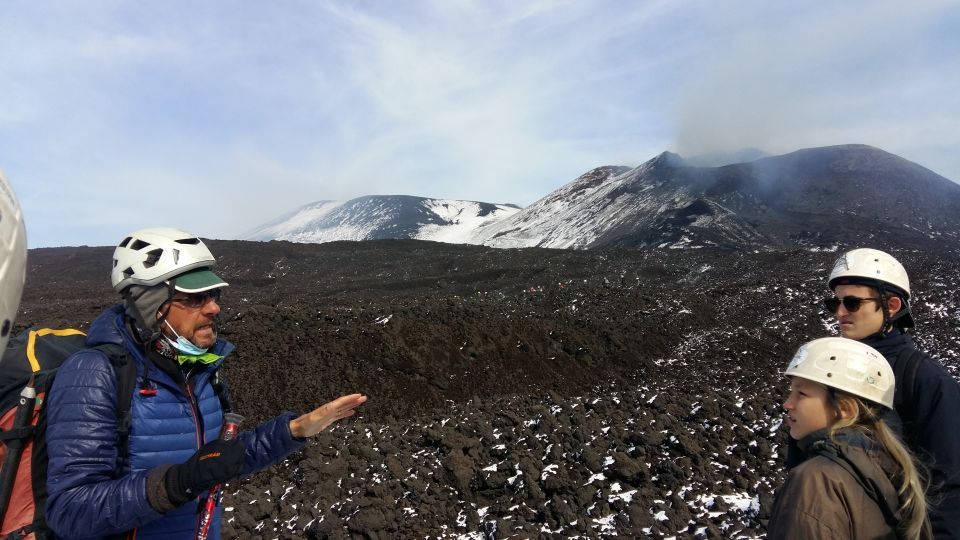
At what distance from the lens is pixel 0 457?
1.93 meters

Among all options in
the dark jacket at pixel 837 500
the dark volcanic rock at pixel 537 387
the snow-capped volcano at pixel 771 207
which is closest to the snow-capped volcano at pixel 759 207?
the snow-capped volcano at pixel 771 207

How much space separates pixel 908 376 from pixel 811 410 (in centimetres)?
84

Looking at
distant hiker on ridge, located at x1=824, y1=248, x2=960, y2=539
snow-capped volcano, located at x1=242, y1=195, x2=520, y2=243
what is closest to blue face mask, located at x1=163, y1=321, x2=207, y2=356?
distant hiker on ridge, located at x1=824, y1=248, x2=960, y2=539

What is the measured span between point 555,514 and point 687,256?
22.3 m

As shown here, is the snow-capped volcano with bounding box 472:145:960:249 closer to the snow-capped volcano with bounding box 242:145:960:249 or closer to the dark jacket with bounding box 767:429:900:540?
the snow-capped volcano with bounding box 242:145:960:249

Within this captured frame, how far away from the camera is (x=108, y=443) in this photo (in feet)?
6.55

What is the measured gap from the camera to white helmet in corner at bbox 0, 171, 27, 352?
4.42ft

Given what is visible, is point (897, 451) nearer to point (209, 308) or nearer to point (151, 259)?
point (209, 308)

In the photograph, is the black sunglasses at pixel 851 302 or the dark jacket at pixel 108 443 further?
the black sunglasses at pixel 851 302

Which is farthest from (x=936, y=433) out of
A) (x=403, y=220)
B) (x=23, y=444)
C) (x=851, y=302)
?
(x=403, y=220)

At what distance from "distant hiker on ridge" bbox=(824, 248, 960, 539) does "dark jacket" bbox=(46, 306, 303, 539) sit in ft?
11.0

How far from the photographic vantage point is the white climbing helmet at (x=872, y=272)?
3152 millimetres

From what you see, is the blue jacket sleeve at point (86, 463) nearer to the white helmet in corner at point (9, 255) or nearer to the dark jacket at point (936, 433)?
the white helmet in corner at point (9, 255)

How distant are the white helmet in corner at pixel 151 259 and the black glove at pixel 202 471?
782mm
